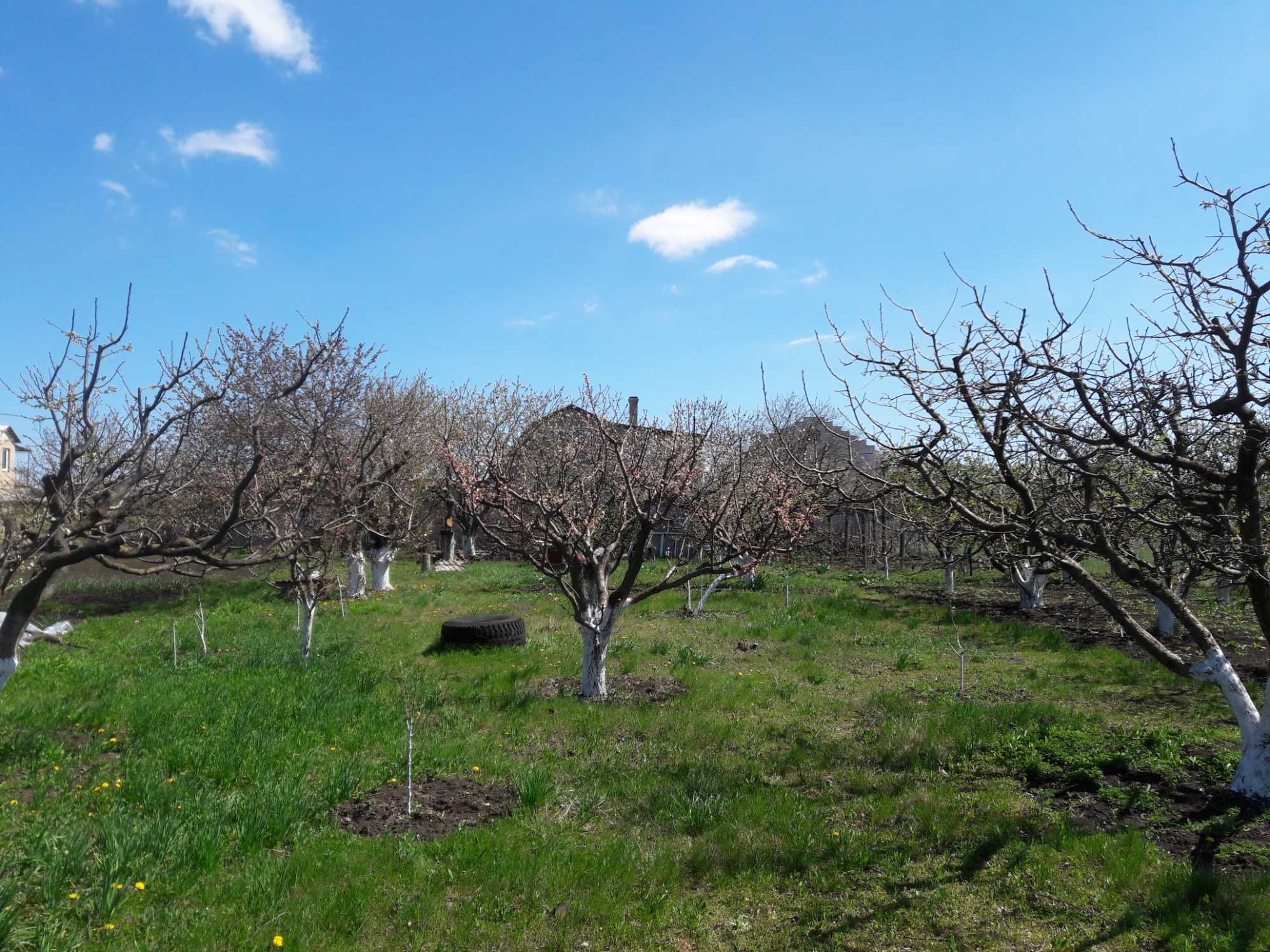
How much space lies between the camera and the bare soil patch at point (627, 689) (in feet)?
27.6

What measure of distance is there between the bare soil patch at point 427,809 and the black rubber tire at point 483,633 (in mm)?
5041

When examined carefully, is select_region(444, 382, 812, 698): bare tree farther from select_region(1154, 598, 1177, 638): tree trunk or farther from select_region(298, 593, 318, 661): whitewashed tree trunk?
select_region(1154, 598, 1177, 638): tree trunk

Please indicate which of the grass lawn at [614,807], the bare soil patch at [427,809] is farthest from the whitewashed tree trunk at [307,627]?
the bare soil patch at [427,809]

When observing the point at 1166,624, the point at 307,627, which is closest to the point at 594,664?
Result: the point at 307,627

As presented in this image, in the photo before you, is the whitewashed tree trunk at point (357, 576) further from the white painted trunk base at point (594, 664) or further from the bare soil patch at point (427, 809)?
the bare soil patch at point (427, 809)

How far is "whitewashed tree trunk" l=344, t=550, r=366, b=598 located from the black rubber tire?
24.8 ft

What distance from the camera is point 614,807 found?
556 centimetres

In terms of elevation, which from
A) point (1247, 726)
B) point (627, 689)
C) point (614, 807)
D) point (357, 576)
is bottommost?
point (614, 807)

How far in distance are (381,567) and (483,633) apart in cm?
940

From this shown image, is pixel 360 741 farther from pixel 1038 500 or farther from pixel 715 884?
pixel 1038 500

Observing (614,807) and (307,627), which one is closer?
(614,807)

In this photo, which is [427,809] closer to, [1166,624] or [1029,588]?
[1166,624]

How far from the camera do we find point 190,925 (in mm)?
3842

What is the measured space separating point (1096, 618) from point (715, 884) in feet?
42.2
